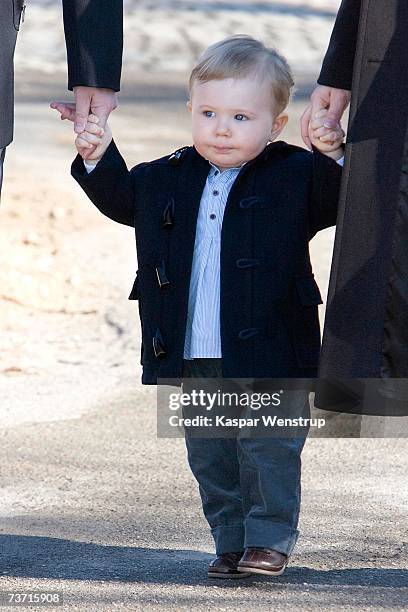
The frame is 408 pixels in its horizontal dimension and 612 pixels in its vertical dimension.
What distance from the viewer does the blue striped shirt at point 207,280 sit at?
3.24 m

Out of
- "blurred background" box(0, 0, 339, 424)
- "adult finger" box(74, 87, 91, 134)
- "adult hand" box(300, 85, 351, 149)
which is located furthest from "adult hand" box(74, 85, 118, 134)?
"blurred background" box(0, 0, 339, 424)

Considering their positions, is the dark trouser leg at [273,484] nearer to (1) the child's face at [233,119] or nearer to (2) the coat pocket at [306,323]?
(2) the coat pocket at [306,323]

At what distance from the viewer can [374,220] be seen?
2965 millimetres

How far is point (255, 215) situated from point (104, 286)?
3973mm

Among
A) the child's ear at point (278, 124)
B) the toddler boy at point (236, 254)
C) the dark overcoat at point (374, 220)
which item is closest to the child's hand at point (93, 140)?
the toddler boy at point (236, 254)

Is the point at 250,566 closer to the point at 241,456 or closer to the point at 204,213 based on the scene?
the point at 241,456

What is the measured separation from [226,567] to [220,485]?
0.20 metres

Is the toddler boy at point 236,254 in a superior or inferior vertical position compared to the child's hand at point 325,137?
inferior

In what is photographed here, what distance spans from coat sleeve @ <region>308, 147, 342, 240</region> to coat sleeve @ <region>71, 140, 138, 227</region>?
1.49 feet

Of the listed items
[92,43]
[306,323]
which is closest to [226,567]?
[306,323]

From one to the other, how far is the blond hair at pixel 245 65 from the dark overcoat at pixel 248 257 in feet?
0.51

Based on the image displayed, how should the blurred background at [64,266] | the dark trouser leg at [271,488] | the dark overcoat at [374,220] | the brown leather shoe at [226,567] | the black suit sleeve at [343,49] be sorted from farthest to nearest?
the blurred background at [64,266] → the brown leather shoe at [226,567] → the dark trouser leg at [271,488] → the black suit sleeve at [343,49] → the dark overcoat at [374,220]

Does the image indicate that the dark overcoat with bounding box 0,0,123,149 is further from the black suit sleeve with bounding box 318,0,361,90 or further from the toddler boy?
the black suit sleeve with bounding box 318,0,361,90

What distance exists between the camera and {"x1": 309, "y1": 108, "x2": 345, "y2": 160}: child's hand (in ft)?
10.2
